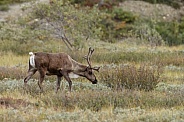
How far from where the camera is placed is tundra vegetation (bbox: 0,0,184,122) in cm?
1084

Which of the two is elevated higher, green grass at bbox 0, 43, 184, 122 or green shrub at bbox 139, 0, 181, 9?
green grass at bbox 0, 43, 184, 122

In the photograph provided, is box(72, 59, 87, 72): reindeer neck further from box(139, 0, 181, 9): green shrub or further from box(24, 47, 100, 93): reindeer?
box(139, 0, 181, 9): green shrub

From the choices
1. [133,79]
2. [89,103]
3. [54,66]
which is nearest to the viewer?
[89,103]

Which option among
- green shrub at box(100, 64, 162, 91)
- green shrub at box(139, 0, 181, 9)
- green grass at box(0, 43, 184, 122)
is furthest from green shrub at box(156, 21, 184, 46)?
green shrub at box(100, 64, 162, 91)

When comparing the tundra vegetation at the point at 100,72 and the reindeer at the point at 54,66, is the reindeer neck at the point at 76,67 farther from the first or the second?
the tundra vegetation at the point at 100,72

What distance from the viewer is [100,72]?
626 inches

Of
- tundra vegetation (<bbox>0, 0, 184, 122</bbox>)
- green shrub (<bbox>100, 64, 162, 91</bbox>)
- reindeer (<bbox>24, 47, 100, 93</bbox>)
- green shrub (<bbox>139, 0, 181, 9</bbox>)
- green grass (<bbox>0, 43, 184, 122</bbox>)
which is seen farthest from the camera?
green shrub (<bbox>139, 0, 181, 9</bbox>)

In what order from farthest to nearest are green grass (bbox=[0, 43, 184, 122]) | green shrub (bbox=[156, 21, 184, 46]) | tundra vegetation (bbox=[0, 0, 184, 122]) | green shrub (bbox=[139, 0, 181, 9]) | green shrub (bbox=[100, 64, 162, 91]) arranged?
green shrub (bbox=[139, 0, 181, 9])
green shrub (bbox=[156, 21, 184, 46])
green shrub (bbox=[100, 64, 162, 91])
tundra vegetation (bbox=[0, 0, 184, 122])
green grass (bbox=[0, 43, 184, 122])

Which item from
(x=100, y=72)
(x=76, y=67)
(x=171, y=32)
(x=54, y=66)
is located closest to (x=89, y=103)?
(x=54, y=66)

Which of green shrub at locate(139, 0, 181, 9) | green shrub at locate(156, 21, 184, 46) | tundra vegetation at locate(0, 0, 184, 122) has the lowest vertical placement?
green shrub at locate(156, 21, 184, 46)

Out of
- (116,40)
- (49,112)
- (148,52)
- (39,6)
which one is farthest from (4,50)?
(49,112)

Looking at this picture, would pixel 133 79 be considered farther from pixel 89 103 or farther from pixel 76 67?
pixel 89 103

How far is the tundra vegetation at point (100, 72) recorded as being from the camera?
10.8 m

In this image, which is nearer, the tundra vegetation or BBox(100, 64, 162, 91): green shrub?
the tundra vegetation
